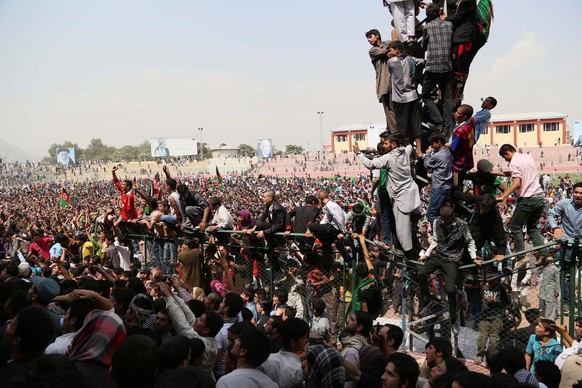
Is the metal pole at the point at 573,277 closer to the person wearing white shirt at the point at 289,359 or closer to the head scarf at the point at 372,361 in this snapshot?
the head scarf at the point at 372,361

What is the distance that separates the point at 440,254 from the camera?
716 cm

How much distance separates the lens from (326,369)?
4000mm

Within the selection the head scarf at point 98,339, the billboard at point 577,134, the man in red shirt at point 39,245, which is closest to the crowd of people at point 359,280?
the head scarf at point 98,339

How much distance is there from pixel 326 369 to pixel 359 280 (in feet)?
11.4

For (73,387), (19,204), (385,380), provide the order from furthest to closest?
(19,204), (385,380), (73,387)

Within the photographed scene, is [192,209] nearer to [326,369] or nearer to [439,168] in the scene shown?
[439,168]

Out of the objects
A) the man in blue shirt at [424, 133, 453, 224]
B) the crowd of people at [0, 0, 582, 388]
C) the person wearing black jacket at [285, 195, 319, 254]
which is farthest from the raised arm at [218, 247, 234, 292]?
the man in blue shirt at [424, 133, 453, 224]

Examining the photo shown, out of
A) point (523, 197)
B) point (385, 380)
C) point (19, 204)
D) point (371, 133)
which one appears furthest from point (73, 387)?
point (371, 133)

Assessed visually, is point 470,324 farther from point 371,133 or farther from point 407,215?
point 371,133

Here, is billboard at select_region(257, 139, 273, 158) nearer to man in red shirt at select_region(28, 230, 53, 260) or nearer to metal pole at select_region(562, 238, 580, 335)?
man in red shirt at select_region(28, 230, 53, 260)

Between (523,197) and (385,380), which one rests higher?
(523,197)

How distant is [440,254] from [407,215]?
111 centimetres

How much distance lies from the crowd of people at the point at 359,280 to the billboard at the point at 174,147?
323ft

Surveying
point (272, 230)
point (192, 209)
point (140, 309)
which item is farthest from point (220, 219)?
point (140, 309)
